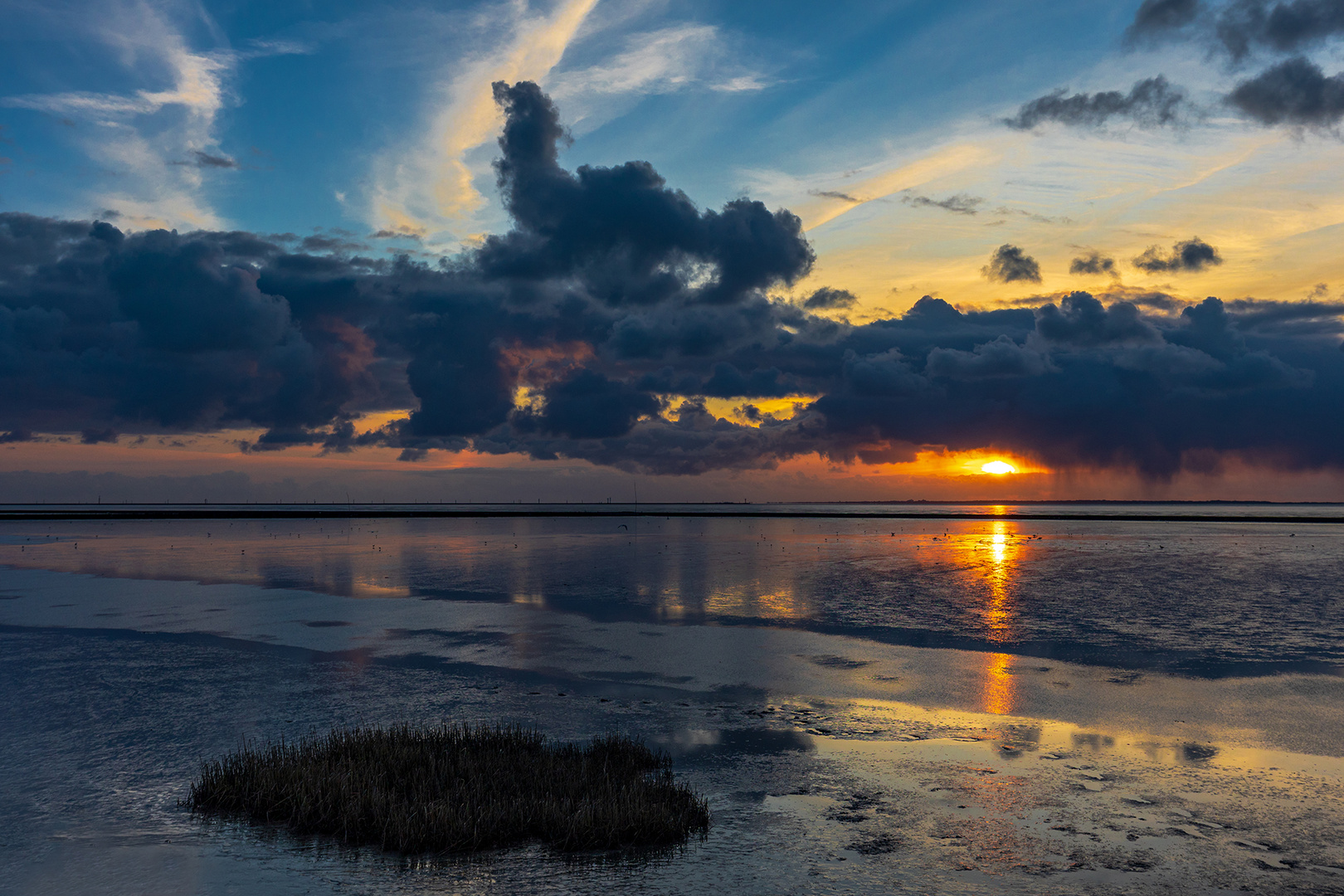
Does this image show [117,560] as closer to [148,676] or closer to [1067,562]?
[148,676]

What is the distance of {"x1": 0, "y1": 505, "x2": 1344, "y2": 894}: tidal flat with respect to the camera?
920 cm

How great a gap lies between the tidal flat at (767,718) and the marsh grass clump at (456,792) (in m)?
0.37

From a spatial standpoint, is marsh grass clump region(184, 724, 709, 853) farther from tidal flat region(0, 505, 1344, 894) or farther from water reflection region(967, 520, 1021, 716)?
water reflection region(967, 520, 1021, 716)

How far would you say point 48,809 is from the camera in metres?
11.0

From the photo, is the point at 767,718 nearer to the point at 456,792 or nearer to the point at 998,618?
the point at 456,792

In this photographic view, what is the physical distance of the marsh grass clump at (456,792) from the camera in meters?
9.89

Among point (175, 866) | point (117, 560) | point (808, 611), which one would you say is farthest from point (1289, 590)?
point (117, 560)

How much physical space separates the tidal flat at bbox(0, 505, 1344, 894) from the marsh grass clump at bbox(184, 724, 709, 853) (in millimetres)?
373

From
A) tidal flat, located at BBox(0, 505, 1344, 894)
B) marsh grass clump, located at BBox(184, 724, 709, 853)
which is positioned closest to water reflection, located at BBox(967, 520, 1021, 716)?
tidal flat, located at BBox(0, 505, 1344, 894)

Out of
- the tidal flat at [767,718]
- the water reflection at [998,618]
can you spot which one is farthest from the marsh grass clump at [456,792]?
the water reflection at [998,618]

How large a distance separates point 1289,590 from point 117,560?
70.7 meters

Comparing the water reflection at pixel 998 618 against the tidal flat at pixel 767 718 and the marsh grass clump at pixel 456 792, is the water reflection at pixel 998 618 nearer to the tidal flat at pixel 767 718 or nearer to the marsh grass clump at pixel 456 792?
the tidal flat at pixel 767 718

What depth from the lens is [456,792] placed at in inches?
424

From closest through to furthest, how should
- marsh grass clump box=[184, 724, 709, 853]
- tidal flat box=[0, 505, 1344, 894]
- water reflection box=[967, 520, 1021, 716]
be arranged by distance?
tidal flat box=[0, 505, 1344, 894] < marsh grass clump box=[184, 724, 709, 853] < water reflection box=[967, 520, 1021, 716]
